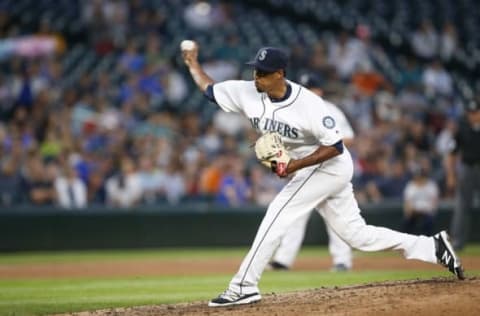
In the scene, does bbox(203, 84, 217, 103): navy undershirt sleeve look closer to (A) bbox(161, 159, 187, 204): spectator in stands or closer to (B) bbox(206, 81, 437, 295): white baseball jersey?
(B) bbox(206, 81, 437, 295): white baseball jersey

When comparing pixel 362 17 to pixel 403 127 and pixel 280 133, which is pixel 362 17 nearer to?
pixel 403 127

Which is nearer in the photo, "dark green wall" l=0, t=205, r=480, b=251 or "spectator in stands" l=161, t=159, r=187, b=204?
"dark green wall" l=0, t=205, r=480, b=251

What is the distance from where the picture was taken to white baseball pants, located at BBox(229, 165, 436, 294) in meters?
6.86

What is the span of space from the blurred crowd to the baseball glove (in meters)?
6.84

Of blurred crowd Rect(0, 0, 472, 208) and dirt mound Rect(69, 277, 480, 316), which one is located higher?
blurred crowd Rect(0, 0, 472, 208)

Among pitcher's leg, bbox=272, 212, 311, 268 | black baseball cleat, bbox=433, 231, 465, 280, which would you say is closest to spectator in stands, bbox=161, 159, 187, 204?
pitcher's leg, bbox=272, 212, 311, 268

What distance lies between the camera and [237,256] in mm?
13086

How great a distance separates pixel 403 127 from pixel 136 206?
464cm

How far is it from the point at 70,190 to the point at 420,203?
4861 mm

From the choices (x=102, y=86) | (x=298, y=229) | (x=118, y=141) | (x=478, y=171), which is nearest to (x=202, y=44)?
(x=102, y=86)

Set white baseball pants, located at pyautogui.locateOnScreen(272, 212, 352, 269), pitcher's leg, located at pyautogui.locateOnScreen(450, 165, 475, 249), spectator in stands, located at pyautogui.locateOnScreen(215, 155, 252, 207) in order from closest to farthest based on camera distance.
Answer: white baseball pants, located at pyautogui.locateOnScreen(272, 212, 352, 269)
pitcher's leg, located at pyautogui.locateOnScreen(450, 165, 475, 249)
spectator in stands, located at pyautogui.locateOnScreen(215, 155, 252, 207)

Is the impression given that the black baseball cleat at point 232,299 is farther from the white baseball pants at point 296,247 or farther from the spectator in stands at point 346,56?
the spectator in stands at point 346,56

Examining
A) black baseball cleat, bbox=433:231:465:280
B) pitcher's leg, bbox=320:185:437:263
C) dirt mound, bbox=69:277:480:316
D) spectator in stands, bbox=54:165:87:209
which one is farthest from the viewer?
spectator in stands, bbox=54:165:87:209

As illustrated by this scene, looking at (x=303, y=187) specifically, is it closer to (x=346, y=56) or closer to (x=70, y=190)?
(x=70, y=190)
